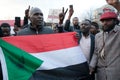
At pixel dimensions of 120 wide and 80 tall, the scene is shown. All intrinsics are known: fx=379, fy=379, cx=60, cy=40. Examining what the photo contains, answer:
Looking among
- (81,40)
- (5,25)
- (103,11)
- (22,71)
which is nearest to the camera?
(22,71)

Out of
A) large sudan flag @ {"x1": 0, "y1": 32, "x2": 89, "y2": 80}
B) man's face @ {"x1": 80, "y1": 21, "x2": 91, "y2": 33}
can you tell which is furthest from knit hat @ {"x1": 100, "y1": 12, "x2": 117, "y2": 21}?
man's face @ {"x1": 80, "y1": 21, "x2": 91, "y2": 33}

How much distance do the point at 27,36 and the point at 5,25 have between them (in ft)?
6.08

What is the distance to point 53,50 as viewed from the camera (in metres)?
6.97

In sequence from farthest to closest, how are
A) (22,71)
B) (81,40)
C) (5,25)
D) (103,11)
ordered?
1. (5,25)
2. (81,40)
3. (103,11)
4. (22,71)

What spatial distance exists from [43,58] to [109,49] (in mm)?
1185

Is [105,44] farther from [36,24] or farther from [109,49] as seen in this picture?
[36,24]

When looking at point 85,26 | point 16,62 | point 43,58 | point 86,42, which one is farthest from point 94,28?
point 16,62

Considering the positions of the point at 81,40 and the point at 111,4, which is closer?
the point at 111,4

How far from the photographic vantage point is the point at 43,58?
678 centimetres

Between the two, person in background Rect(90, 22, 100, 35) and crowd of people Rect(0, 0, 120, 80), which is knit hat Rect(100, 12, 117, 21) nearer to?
crowd of people Rect(0, 0, 120, 80)

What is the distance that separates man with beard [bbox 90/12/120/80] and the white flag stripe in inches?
16.1

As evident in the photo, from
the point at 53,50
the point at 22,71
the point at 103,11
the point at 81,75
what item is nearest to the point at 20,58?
the point at 22,71

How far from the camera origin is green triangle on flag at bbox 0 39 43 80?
6.30 meters

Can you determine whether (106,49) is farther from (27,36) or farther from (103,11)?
(27,36)
